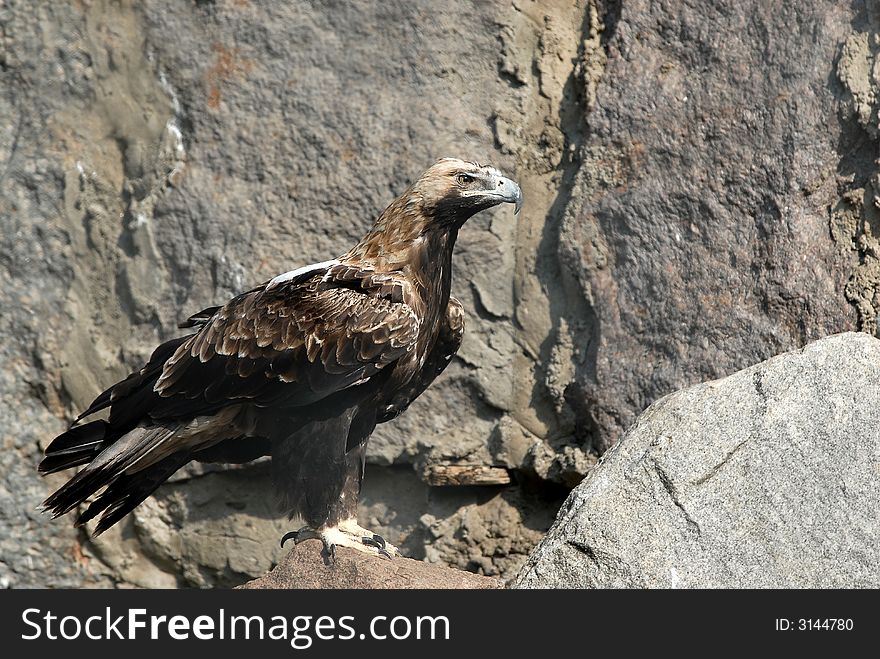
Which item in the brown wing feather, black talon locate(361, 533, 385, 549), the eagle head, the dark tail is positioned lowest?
black talon locate(361, 533, 385, 549)

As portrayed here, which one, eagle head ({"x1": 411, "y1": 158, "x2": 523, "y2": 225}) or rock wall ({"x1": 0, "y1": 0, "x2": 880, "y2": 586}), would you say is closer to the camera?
eagle head ({"x1": 411, "y1": 158, "x2": 523, "y2": 225})

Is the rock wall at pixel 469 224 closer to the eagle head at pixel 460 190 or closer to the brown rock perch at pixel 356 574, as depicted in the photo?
the eagle head at pixel 460 190

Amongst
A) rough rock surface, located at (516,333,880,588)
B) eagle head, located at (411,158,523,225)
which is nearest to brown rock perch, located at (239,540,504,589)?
rough rock surface, located at (516,333,880,588)

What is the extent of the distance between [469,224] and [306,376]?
5.04 feet

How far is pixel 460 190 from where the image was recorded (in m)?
4.75

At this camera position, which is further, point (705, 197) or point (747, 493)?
point (705, 197)

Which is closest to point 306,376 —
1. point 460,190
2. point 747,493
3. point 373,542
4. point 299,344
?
point 299,344

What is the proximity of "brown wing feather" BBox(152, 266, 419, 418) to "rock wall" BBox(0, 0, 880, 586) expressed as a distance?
1.09 metres

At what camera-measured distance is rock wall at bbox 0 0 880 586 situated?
5.24m

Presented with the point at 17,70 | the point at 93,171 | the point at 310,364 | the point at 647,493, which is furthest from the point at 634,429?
the point at 17,70

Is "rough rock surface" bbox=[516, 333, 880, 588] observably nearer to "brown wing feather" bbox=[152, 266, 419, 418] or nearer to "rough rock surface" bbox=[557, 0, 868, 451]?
"brown wing feather" bbox=[152, 266, 419, 418]

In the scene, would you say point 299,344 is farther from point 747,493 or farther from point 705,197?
point 705,197

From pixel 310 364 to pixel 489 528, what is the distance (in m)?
1.62

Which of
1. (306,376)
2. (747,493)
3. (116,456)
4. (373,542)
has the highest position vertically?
(747,493)
